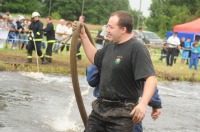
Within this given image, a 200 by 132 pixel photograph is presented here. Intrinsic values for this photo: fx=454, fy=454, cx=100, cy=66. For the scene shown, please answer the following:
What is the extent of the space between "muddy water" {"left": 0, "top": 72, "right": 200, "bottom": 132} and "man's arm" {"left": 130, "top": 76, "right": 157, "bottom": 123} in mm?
3714

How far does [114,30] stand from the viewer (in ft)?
14.6

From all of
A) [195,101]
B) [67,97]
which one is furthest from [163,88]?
[67,97]

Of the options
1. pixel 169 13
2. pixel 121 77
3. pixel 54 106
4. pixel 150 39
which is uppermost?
pixel 121 77

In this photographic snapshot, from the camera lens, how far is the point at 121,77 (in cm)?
441

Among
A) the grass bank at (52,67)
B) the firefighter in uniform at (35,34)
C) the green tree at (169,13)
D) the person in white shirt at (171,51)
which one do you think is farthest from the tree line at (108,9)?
the firefighter in uniform at (35,34)

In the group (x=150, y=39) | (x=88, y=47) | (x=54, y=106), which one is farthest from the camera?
(x=150, y=39)

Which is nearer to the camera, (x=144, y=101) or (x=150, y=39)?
(x=144, y=101)

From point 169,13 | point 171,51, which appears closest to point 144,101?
point 171,51

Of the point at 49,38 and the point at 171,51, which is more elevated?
the point at 49,38

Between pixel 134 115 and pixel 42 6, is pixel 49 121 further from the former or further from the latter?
pixel 42 6

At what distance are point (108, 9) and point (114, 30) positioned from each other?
8941 centimetres

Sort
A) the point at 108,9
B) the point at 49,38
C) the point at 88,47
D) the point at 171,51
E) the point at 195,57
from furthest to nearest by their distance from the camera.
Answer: the point at 108,9, the point at 171,51, the point at 195,57, the point at 49,38, the point at 88,47

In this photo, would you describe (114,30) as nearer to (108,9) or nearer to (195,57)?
(195,57)

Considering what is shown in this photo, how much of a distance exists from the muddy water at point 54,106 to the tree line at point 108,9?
3709 centimetres
